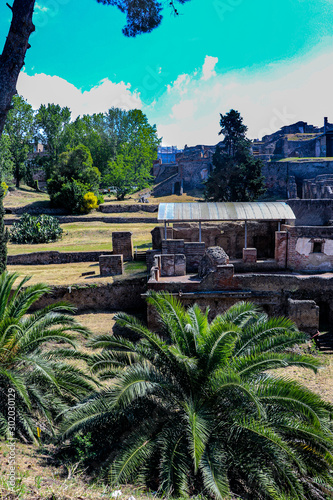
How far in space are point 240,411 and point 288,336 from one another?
1.64 meters

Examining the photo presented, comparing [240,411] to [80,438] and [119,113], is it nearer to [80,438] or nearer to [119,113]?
[80,438]

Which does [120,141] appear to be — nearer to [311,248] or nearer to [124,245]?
[124,245]

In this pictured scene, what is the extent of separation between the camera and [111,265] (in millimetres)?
15281

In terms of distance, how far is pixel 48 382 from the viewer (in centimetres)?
652

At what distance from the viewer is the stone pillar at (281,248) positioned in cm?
1420

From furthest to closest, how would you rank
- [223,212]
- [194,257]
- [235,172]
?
[235,172]
[223,212]
[194,257]

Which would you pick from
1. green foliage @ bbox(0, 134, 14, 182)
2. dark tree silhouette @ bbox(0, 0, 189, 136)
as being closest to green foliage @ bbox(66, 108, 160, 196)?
green foliage @ bbox(0, 134, 14, 182)

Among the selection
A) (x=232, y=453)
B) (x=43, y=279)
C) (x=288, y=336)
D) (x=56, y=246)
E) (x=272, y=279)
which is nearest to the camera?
(x=232, y=453)

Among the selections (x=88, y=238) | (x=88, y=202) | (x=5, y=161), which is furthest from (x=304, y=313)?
(x=5, y=161)

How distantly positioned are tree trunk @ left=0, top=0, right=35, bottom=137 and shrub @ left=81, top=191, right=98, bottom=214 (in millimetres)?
25342

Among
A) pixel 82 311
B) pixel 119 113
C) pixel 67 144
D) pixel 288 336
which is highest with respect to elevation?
pixel 119 113

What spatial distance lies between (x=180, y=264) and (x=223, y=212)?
3.79m

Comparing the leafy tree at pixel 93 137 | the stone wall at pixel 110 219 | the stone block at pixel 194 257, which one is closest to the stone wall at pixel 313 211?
the stone block at pixel 194 257

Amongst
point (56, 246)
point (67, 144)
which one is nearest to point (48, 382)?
point (56, 246)
